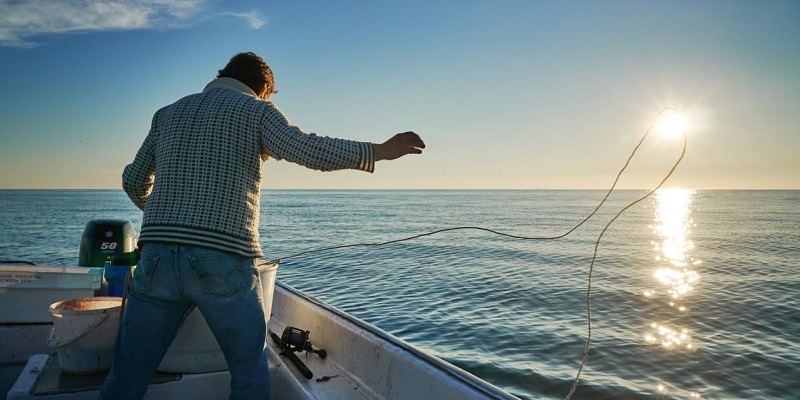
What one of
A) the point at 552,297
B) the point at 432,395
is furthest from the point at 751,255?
the point at 432,395

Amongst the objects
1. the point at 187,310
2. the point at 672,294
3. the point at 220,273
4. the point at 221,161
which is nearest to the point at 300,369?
the point at 187,310

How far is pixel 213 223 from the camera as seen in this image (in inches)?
76.5

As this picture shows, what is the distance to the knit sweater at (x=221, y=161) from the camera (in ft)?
6.33

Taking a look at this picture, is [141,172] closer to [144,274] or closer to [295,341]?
[144,274]

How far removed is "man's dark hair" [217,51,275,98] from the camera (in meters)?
2.31

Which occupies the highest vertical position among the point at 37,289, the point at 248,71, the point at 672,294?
the point at 248,71

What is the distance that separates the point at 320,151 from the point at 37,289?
2773 millimetres

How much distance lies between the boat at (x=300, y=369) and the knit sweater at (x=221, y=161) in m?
0.86

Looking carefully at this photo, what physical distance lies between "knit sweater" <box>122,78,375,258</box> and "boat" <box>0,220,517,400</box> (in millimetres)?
856

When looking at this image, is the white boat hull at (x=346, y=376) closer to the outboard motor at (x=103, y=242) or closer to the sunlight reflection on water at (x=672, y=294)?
the outboard motor at (x=103, y=242)

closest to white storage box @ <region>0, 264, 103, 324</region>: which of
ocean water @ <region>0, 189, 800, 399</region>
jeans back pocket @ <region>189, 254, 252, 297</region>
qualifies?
jeans back pocket @ <region>189, 254, 252, 297</region>

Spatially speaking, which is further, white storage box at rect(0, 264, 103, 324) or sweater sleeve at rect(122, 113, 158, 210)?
white storage box at rect(0, 264, 103, 324)

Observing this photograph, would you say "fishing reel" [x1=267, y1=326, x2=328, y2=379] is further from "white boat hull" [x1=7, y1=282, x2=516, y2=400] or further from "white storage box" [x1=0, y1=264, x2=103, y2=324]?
"white storage box" [x1=0, y1=264, x2=103, y2=324]

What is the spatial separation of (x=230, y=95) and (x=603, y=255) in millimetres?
18359
